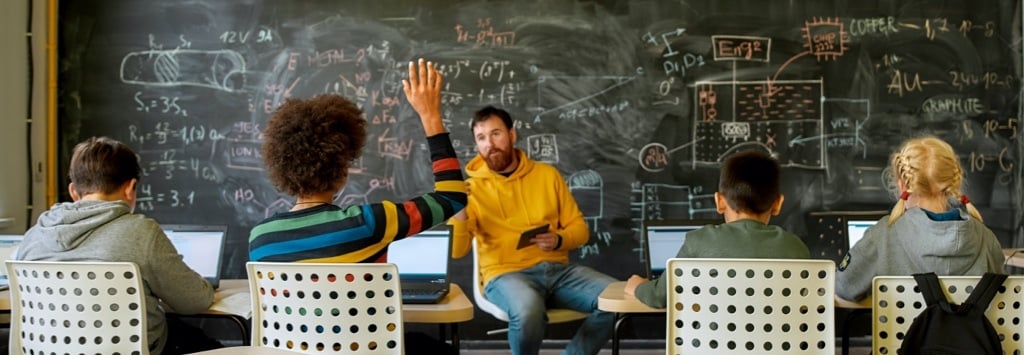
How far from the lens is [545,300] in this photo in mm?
3623

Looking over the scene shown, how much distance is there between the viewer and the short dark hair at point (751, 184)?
2561mm

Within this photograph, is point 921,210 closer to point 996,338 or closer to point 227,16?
point 996,338

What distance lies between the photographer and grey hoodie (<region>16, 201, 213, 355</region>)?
2516mm

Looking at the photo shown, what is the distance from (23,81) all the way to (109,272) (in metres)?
2.77

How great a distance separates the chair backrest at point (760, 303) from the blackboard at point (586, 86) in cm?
252

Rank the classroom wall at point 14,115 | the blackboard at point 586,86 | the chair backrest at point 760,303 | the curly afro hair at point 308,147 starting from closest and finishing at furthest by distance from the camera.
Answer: the chair backrest at point 760,303
the curly afro hair at point 308,147
the classroom wall at point 14,115
the blackboard at point 586,86

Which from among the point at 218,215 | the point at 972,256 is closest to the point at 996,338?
the point at 972,256

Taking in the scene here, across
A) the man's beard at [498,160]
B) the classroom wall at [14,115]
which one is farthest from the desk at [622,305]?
the classroom wall at [14,115]

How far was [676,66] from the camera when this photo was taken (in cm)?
479

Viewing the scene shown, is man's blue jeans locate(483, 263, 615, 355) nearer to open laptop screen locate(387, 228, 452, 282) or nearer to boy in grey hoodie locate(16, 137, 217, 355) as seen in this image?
open laptop screen locate(387, 228, 452, 282)

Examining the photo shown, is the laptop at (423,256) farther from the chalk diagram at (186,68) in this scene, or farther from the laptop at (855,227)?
the chalk diagram at (186,68)

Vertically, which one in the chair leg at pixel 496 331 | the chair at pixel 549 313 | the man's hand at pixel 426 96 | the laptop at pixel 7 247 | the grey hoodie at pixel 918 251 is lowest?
the chair leg at pixel 496 331

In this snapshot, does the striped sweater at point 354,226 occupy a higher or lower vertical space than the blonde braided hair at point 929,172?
lower

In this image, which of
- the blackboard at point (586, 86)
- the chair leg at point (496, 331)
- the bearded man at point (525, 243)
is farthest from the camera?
the blackboard at point (586, 86)
